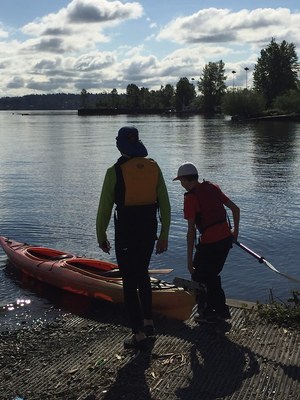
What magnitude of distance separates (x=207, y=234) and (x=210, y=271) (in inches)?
16.9

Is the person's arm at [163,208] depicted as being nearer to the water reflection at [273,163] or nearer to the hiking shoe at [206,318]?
the hiking shoe at [206,318]

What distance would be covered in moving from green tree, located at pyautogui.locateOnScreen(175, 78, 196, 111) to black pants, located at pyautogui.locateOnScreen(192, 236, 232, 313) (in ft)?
561

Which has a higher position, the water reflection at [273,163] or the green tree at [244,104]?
the green tree at [244,104]

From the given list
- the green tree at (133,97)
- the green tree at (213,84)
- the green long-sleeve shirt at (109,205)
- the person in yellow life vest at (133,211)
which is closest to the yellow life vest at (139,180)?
the person in yellow life vest at (133,211)

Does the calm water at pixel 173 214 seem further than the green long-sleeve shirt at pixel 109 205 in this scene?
Yes

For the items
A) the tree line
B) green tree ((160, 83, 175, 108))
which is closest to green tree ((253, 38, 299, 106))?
the tree line

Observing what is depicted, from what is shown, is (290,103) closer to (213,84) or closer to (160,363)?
(213,84)

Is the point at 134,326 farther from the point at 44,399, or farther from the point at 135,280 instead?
the point at 44,399

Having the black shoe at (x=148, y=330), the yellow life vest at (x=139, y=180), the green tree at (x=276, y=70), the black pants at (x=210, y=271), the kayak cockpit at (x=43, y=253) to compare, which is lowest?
the kayak cockpit at (x=43, y=253)

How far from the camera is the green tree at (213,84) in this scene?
153 m

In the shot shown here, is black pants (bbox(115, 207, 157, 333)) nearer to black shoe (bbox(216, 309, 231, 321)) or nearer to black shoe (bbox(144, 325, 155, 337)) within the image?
black shoe (bbox(144, 325, 155, 337))

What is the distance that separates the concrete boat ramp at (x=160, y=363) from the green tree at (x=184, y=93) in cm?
17104

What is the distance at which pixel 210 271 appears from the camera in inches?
242

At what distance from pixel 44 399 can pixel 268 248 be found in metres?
8.17
